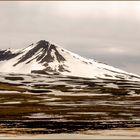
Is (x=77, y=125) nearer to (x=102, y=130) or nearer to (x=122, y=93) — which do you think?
(x=102, y=130)

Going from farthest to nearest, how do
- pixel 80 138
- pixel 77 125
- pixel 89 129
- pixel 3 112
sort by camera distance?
pixel 3 112 < pixel 77 125 < pixel 89 129 < pixel 80 138

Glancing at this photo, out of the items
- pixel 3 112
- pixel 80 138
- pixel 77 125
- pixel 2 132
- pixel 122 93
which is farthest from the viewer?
pixel 122 93

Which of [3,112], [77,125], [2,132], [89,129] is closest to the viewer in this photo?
[2,132]

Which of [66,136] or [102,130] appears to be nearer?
[66,136]

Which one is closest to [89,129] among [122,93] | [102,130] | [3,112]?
[102,130]

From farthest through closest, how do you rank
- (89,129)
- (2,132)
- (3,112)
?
(3,112), (89,129), (2,132)

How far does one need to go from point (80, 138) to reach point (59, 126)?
1323cm

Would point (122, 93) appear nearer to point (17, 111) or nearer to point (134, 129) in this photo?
point (17, 111)

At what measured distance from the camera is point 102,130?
54156 millimetres

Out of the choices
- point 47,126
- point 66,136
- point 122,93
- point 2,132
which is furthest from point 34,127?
→ point 122,93

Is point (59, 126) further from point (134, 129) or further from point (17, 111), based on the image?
point (17, 111)

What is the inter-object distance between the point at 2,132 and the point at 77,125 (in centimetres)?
1265

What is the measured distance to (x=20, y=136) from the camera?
1882 inches

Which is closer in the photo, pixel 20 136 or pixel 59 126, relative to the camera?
pixel 20 136
